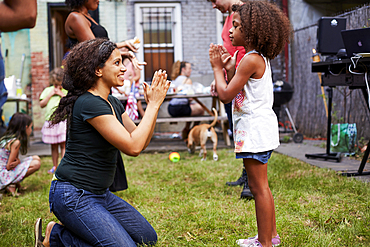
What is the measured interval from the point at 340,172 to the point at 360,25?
3077mm

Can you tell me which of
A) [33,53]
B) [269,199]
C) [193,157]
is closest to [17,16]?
[269,199]

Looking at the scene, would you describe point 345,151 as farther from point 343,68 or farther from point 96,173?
point 96,173

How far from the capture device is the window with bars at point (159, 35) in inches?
362

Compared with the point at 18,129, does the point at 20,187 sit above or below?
below

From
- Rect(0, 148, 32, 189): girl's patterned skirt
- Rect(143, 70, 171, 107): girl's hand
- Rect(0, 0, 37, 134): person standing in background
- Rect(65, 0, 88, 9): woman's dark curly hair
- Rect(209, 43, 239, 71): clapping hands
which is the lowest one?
Rect(0, 148, 32, 189): girl's patterned skirt

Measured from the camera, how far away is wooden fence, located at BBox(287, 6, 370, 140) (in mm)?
5898

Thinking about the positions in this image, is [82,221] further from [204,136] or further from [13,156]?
[204,136]

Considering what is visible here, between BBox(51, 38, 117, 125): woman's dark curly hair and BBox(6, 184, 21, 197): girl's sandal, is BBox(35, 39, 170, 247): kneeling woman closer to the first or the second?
BBox(51, 38, 117, 125): woman's dark curly hair

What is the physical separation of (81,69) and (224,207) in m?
1.75

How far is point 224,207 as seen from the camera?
3.02m

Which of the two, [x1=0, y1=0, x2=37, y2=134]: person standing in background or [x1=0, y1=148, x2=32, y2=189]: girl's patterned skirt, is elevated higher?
[x1=0, y1=0, x2=37, y2=134]: person standing in background

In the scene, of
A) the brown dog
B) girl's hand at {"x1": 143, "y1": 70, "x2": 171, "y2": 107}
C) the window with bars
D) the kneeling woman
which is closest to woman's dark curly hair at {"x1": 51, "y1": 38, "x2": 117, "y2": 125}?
the kneeling woman

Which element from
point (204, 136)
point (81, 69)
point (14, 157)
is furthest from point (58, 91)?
point (81, 69)

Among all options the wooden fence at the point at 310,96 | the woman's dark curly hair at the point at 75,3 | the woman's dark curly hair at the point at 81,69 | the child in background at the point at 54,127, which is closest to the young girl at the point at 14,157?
the child in background at the point at 54,127
